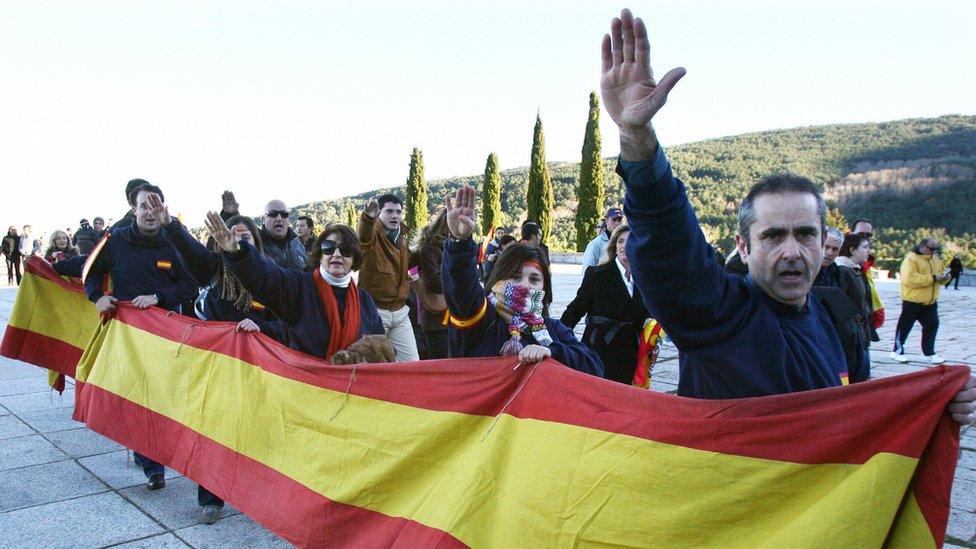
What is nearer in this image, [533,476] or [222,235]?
[533,476]

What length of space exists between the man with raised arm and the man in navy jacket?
14.6 ft

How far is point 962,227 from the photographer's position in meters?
50.7

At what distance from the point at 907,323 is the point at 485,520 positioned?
29.7 ft

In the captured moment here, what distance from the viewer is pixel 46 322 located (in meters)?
6.42

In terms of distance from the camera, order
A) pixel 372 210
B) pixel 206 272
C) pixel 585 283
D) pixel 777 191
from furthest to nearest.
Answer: pixel 372 210
pixel 206 272
pixel 585 283
pixel 777 191

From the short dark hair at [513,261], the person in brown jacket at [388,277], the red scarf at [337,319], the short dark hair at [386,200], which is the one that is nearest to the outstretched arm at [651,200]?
the short dark hair at [513,261]

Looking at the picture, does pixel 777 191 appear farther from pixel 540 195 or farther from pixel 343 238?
pixel 540 195

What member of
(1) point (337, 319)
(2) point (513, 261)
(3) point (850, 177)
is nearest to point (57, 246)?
(1) point (337, 319)

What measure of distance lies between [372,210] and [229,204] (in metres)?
2.31

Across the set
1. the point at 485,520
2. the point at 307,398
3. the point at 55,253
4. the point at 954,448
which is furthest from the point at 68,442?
the point at 55,253

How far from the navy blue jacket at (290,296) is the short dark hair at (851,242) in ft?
15.6

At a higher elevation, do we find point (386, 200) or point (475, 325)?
point (386, 200)

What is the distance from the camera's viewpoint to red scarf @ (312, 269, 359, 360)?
403 centimetres

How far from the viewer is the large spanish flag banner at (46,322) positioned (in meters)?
6.28
